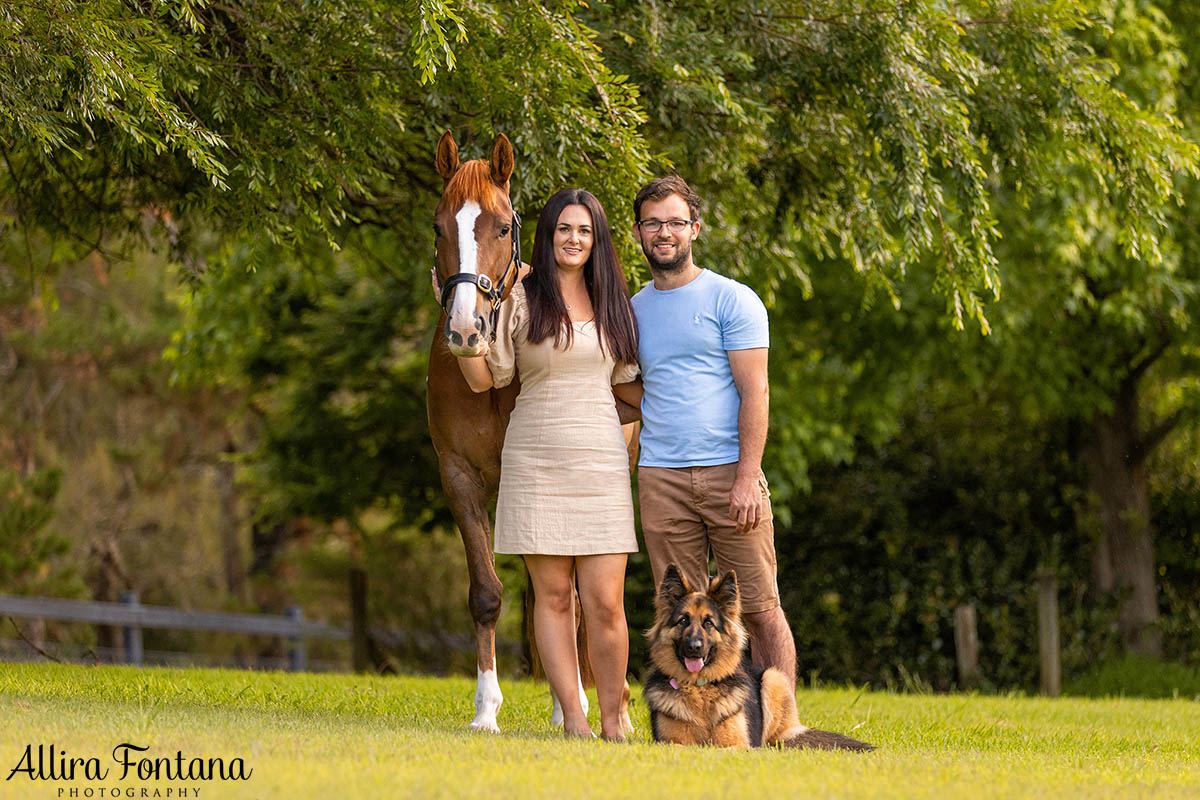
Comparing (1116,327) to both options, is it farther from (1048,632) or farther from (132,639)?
(132,639)

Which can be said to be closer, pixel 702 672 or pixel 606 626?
pixel 702 672

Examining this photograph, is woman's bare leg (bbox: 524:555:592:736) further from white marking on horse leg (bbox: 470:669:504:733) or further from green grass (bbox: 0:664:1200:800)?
white marking on horse leg (bbox: 470:669:504:733)

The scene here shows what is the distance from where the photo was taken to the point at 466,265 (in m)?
5.30

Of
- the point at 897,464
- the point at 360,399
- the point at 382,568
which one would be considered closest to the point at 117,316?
the point at 382,568

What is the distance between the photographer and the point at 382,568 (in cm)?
1862

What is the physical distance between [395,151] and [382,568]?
11598 millimetres

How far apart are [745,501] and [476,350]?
3.97 ft

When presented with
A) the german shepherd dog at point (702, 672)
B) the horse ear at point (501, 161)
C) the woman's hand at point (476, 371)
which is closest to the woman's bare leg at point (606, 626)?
the german shepherd dog at point (702, 672)

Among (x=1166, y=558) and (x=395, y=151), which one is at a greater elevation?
(x=395, y=151)

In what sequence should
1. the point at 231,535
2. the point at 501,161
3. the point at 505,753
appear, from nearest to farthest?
the point at 505,753 → the point at 501,161 → the point at 231,535

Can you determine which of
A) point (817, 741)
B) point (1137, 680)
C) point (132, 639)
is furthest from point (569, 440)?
point (132, 639)

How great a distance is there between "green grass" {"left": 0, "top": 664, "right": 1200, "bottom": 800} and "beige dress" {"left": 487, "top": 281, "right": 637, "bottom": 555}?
2.65ft

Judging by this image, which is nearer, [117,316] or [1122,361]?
A: [1122,361]

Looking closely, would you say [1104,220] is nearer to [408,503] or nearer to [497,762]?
[408,503]
